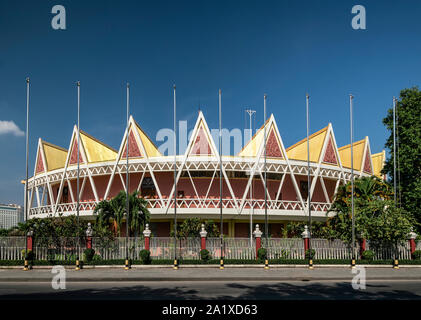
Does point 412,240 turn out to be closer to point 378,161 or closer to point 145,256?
point 145,256

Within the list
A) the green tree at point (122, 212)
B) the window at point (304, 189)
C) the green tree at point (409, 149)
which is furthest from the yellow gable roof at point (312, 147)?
the green tree at point (122, 212)

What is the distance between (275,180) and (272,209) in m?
5.42

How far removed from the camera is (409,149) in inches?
1273

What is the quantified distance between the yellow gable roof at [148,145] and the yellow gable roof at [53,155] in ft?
40.4

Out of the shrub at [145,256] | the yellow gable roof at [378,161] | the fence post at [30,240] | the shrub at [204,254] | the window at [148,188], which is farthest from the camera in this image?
the yellow gable roof at [378,161]

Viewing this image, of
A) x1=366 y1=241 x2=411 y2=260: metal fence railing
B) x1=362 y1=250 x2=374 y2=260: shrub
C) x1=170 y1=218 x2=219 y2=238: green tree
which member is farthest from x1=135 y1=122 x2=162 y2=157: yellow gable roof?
x1=366 y1=241 x2=411 y2=260: metal fence railing

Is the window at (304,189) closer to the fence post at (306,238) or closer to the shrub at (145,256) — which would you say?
the fence post at (306,238)

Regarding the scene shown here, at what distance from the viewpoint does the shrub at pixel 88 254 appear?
25766mm

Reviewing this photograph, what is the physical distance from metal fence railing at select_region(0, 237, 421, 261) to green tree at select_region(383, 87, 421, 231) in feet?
17.0

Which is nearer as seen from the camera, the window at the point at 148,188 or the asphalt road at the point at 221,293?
the asphalt road at the point at 221,293

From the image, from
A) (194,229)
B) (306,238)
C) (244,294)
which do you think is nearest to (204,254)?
(194,229)

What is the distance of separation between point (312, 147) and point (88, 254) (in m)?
27.0
